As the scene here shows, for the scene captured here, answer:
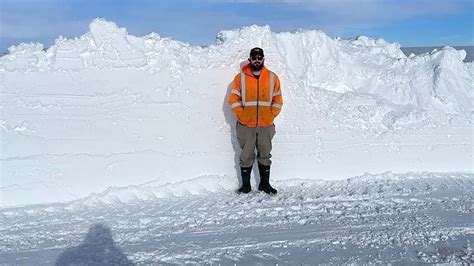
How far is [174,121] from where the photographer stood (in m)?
8.10

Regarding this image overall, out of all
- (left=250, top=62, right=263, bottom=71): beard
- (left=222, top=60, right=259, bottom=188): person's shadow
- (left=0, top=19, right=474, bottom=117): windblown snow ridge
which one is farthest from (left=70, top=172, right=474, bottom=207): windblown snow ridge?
(left=0, top=19, right=474, bottom=117): windblown snow ridge

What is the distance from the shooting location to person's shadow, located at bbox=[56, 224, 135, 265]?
4.91 metres

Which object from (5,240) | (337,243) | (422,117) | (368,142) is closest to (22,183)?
(5,240)

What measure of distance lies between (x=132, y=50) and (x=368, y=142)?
Result: 414cm

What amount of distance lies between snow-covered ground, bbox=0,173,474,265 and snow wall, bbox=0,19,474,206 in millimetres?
625

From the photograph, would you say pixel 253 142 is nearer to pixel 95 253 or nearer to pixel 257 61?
pixel 257 61

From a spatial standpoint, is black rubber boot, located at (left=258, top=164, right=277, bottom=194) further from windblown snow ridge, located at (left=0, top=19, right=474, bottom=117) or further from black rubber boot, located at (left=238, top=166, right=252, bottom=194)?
windblown snow ridge, located at (left=0, top=19, right=474, bottom=117)

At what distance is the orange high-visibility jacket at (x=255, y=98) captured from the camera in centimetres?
698

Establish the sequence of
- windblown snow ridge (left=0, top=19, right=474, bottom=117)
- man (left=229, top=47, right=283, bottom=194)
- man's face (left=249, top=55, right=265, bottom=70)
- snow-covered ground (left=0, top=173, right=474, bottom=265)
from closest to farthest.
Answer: snow-covered ground (left=0, top=173, right=474, bottom=265) < man's face (left=249, top=55, right=265, bottom=70) < man (left=229, top=47, right=283, bottom=194) < windblown snow ridge (left=0, top=19, right=474, bottom=117)

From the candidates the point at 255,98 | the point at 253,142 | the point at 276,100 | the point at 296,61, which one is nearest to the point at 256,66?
the point at 255,98

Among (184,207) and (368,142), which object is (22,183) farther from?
(368,142)

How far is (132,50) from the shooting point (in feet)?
28.5

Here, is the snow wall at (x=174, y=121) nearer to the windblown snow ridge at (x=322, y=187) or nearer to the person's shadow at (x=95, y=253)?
the windblown snow ridge at (x=322, y=187)

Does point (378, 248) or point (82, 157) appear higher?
point (82, 157)
